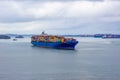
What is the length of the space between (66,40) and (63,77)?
→ 3842cm

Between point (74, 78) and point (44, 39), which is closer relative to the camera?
point (74, 78)

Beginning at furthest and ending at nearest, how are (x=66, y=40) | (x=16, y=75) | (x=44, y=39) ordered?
(x=44, y=39) → (x=66, y=40) → (x=16, y=75)

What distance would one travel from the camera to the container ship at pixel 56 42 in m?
64.0

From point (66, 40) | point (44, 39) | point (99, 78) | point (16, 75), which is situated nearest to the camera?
point (99, 78)

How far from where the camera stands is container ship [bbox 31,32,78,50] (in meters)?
64.0

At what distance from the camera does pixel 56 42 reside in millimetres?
66875

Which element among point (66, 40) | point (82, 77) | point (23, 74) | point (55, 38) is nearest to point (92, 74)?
point (82, 77)

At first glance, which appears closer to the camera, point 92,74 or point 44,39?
point 92,74

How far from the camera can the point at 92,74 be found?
89.0 ft

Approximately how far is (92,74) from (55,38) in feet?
134

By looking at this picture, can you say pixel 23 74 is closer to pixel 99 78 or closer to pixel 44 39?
pixel 99 78

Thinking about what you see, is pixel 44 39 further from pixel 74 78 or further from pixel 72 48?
pixel 74 78

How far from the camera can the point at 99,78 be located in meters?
24.8

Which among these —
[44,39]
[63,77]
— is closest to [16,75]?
[63,77]
